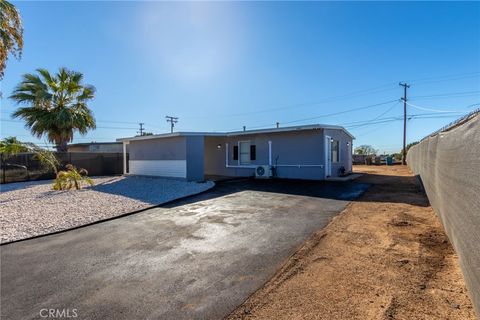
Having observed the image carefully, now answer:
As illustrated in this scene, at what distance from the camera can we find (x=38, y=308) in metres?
2.77

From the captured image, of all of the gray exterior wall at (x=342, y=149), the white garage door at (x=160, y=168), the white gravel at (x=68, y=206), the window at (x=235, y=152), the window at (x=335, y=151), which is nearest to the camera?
the white gravel at (x=68, y=206)

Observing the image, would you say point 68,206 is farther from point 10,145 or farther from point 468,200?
point 468,200

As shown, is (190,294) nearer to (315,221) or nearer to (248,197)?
(315,221)

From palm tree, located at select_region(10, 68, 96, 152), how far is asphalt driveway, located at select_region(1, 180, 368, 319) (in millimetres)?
12266

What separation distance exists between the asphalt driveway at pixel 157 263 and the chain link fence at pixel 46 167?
458 inches

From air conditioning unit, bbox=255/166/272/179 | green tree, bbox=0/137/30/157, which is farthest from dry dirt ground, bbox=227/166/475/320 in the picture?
air conditioning unit, bbox=255/166/272/179

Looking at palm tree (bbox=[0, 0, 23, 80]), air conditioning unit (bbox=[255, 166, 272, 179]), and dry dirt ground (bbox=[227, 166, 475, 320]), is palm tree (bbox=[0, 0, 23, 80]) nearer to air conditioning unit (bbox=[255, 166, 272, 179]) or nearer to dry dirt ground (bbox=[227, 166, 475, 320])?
dry dirt ground (bbox=[227, 166, 475, 320])

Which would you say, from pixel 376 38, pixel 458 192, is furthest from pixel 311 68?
pixel 458 192

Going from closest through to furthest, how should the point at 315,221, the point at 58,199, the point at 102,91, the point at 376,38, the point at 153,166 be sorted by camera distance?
the point at 315,221 → the point at 58,199 → the point at 376,38 → the point at 153,166 → the point at 102,91

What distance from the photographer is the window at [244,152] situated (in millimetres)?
15320

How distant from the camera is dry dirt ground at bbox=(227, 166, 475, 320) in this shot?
8.02 ft

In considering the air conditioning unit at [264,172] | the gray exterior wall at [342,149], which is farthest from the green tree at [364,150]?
the air conditioning unit at [264,172]

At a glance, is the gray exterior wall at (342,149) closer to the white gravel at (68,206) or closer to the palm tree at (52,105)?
the white gravel at (68,206)

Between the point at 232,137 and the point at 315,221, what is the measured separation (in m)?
10.8
